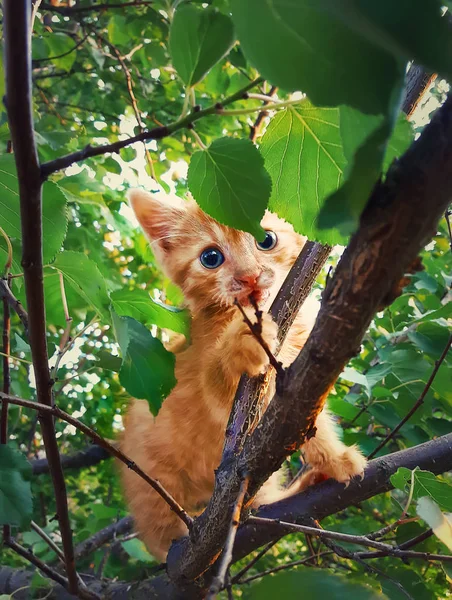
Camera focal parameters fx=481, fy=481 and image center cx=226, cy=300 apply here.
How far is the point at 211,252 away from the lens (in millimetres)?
1577

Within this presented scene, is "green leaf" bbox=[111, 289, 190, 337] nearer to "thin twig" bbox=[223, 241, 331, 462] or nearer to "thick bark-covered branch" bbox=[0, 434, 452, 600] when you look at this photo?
"thin twig" bbox=[223, 241, 331, 462]

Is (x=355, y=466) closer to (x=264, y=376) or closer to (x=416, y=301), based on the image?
(x=264, y=376)

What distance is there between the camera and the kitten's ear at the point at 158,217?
1710mm

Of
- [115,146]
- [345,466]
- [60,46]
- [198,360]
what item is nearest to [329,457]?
[345,466]

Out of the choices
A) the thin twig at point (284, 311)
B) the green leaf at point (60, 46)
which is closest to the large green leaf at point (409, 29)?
the thin twig at point (284, 311)

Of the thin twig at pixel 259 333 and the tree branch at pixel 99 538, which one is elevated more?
the tree branch at pixel 99 538

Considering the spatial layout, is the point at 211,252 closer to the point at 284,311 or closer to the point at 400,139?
the point at 284,311

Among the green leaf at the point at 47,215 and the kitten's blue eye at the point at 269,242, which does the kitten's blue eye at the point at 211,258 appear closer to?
the kitten's blue eye at the point at 269,242

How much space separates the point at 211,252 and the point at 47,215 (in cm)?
87

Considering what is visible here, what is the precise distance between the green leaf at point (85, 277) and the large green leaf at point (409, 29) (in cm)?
56

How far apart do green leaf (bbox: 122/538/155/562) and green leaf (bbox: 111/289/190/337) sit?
127 centimetres

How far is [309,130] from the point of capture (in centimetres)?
66

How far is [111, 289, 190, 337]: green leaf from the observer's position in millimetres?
937

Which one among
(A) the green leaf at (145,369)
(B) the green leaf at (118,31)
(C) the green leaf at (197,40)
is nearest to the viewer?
(C) the green leaf at (197,40)
